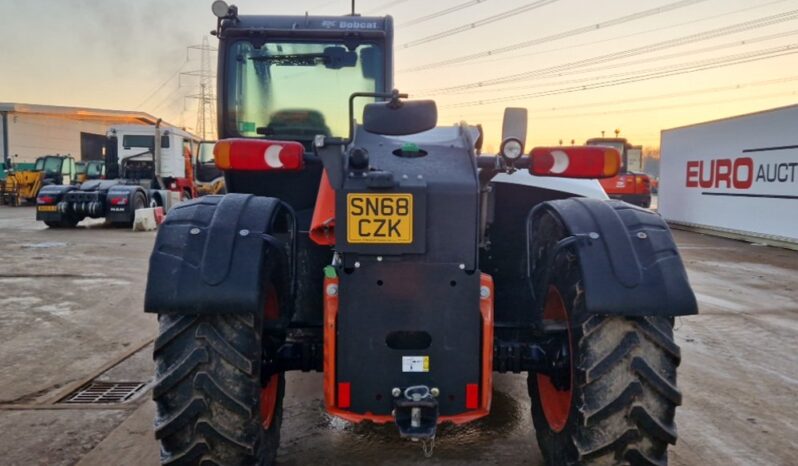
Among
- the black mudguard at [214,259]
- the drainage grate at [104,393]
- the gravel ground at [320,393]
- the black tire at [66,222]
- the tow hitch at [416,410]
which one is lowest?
the drainage grate at [104,393]

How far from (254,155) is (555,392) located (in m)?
1.98

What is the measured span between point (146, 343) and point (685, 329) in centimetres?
550

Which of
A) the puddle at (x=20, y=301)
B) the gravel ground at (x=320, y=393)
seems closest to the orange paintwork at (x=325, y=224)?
the gravel ground at (x=320, y=393)

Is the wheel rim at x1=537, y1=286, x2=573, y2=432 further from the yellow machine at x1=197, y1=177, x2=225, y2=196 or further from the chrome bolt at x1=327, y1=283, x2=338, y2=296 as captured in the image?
the yellow machine at x1=197, y1=177, x2=225, y2=196

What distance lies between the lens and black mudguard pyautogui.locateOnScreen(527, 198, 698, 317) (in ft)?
8.84

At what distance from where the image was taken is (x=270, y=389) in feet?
11.5

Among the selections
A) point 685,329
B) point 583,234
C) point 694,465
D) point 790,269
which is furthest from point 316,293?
point 790,269

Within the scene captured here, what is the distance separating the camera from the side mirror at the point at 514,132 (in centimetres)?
315

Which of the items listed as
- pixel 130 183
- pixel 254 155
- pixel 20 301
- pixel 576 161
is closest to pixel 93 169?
pixel 130 183

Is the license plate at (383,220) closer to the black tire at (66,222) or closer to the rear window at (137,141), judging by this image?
the black tire at (66,222)

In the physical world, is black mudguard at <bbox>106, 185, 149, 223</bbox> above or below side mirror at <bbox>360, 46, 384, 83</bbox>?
below

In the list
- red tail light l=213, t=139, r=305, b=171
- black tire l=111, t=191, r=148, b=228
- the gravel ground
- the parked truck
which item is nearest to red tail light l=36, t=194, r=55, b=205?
the parked truck

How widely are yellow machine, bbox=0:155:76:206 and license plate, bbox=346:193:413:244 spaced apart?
102ft

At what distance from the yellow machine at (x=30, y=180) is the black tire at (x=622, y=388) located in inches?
1242
